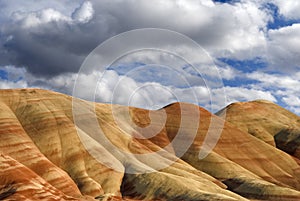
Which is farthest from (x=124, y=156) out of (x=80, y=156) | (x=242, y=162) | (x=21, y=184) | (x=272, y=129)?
(x=272, y=129)

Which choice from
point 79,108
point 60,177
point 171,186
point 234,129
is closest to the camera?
point 60,177

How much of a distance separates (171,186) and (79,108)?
46556 millimetres

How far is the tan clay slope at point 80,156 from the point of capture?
10294 cm

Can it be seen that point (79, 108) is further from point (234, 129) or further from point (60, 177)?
point (234, 129)

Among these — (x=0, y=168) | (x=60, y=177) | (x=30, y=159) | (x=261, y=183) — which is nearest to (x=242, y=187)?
(x=261, y=183)

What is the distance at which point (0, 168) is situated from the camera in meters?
90.9

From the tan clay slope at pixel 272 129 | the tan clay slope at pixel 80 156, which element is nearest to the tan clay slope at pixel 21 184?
the tan clay slope at pixel 80 156

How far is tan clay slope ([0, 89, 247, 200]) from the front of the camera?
103 metres

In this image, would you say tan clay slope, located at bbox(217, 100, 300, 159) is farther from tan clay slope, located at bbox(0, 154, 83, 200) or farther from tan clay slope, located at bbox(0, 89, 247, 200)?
tan clay slope, located at bbox(0, 154, 83, 200)

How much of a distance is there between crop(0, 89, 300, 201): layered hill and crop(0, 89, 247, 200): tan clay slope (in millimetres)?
292

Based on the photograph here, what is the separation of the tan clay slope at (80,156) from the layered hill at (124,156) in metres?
0.29

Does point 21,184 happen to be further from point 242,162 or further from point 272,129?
point 272,129

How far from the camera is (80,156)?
114 metres

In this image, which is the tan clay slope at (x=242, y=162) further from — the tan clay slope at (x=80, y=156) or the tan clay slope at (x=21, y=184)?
the tan clay slope at (x=21, y=184)
